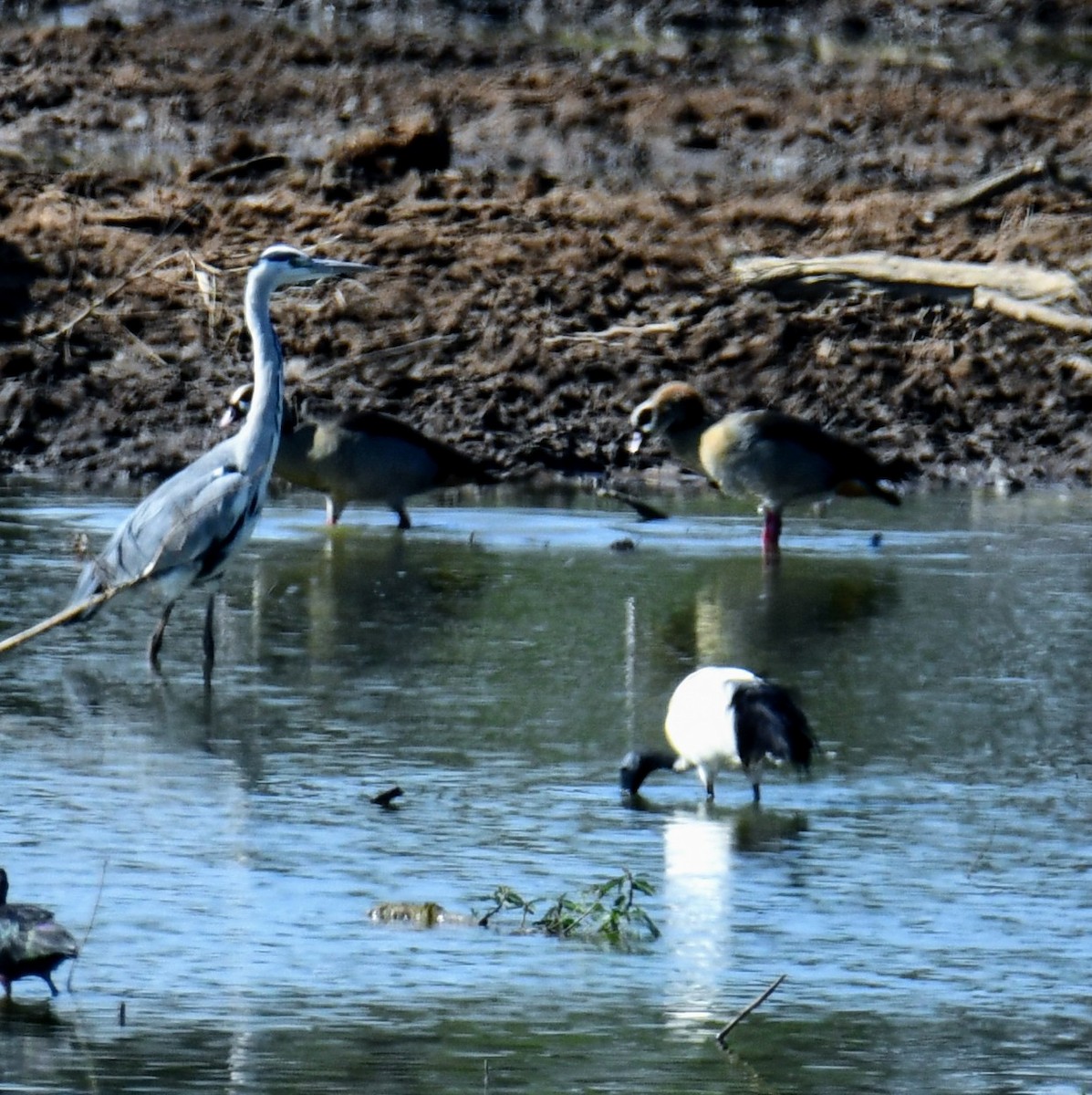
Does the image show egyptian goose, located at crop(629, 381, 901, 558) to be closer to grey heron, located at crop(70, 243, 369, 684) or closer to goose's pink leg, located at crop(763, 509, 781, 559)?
goose's pink leg, located at crop(763, 509, 781, 559)

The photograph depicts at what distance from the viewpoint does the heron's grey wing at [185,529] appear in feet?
33.4

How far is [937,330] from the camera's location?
57.8 ft

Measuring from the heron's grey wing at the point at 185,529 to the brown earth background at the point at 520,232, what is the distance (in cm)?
572

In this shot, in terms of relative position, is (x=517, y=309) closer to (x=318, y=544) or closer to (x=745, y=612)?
(x=318, y=544)

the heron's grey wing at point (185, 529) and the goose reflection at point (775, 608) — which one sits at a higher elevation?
the heron's grey wing at point (185, 529)

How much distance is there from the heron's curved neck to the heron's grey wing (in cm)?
11

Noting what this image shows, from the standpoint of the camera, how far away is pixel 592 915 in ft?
22.4

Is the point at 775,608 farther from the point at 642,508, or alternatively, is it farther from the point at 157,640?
the point at 157,640

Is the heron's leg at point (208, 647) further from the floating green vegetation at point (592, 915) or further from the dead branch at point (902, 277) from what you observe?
the dead branch at point (902, 277)

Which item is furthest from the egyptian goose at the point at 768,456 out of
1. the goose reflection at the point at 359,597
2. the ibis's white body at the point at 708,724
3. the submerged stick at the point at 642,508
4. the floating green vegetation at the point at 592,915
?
the floating green vegetation at the point at 592,915

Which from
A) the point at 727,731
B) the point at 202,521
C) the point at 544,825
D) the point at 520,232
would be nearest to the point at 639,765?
the point at 727,731

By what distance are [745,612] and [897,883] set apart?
Result: 434 centimetres

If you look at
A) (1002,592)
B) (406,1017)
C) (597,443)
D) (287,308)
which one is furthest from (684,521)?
(406,1017)

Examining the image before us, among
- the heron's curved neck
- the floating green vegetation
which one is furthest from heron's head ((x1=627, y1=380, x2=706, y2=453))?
the floating green vegetation
